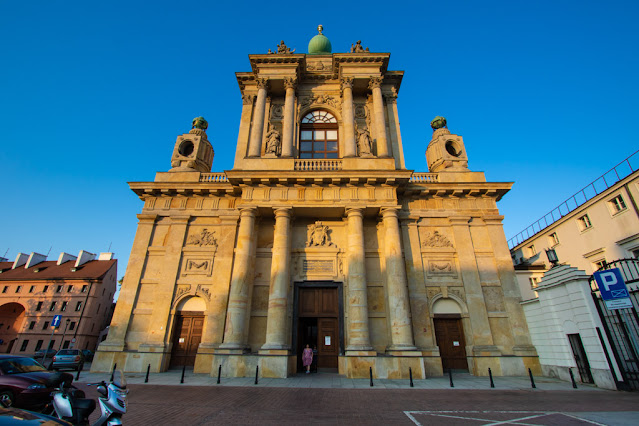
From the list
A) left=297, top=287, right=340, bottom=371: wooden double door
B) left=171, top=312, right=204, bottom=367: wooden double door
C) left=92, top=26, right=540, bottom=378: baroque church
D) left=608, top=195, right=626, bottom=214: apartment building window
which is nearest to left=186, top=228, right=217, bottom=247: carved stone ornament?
left=92, top=26, right=540, bottom=378: baroque church

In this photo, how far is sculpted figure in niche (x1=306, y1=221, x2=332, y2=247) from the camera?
18.2 m

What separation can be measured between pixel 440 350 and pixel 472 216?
8.35 m

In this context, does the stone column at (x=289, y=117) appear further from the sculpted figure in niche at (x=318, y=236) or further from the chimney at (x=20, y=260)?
the chimney at (x=20, y=260)

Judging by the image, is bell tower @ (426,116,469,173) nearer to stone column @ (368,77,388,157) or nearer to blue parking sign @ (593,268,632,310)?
stone column @ (368,77,388,157)

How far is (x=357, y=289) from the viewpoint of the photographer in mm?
15672

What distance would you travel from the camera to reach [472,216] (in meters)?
19.2

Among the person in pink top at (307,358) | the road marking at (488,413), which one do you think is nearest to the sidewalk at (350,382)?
the person in pink top at (307,358)

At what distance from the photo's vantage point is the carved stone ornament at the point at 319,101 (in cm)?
2258

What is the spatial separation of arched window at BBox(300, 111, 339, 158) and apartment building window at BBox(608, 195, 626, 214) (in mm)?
19409

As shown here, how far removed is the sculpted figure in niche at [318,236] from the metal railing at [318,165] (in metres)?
3.33

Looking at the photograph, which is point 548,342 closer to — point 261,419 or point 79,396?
point 261,419

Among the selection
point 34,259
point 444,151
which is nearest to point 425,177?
point 444,151

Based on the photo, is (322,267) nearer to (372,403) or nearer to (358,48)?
(372,403)

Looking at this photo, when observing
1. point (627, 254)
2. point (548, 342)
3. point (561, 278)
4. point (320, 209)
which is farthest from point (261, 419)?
point (627, 254)
